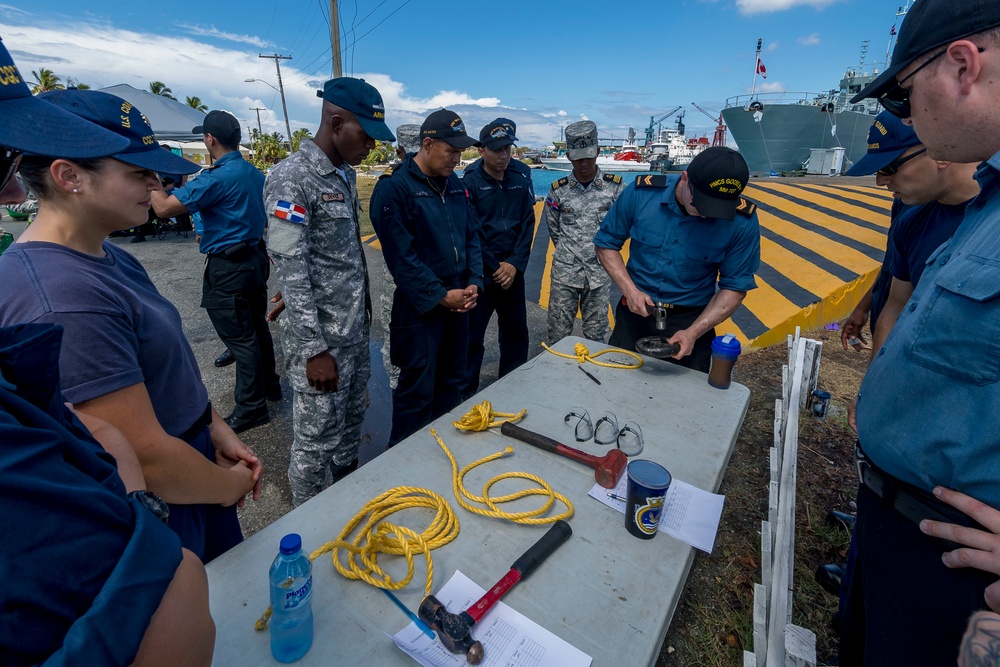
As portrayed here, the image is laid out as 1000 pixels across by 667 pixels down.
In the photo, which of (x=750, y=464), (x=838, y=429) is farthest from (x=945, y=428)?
(x=838, y=429)

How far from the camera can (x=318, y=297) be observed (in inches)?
100

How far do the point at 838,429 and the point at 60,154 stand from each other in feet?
14.8

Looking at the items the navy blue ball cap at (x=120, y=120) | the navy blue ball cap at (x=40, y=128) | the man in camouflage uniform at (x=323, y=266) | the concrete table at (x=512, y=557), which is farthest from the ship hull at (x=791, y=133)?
the navy blue ball cap at (x=40, y=128)

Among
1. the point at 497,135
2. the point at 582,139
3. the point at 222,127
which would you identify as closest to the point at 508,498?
the point at 497,135

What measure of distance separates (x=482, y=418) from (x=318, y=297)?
1.25 metres

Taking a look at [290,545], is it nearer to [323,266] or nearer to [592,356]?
[323,266]

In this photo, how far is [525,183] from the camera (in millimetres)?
4320

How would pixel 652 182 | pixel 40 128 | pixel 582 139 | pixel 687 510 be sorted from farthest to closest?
pixel 582 139, pixel 652 182, pixel 687 510, pixel 40 128

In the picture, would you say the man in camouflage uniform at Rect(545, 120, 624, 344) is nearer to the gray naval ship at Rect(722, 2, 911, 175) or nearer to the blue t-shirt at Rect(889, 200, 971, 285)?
the blue t-shirt at Rect(889, 200, 971, 285)

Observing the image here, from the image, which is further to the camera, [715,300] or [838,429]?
[838,429]

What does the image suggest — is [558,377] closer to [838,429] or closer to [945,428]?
[945,428]

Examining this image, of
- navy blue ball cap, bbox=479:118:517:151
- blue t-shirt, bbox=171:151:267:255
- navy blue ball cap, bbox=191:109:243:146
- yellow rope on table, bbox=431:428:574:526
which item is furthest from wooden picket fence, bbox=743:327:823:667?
navy blue ball cap, bbox=191:109:243:146

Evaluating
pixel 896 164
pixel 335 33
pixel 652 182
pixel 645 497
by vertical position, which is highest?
pixel 335 33

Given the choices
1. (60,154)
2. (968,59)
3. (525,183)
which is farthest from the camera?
(525,183)
